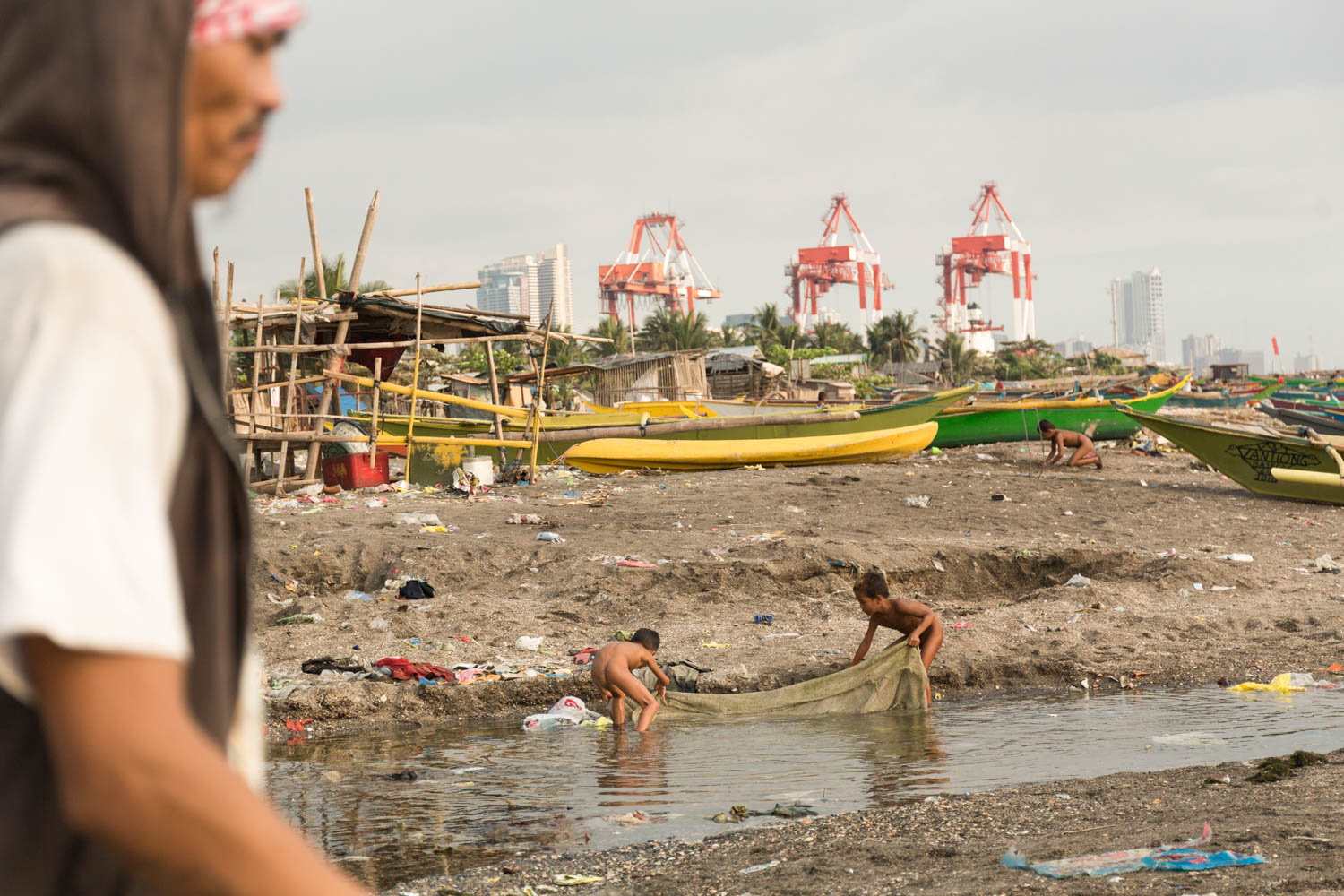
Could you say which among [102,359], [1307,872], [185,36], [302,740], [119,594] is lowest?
[302,740]

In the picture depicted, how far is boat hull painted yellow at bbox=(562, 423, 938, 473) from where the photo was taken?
17.3 m

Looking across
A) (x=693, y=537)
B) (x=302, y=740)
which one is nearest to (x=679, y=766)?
(x=302, y=740)

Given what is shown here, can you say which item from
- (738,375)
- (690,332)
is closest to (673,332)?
(690,332)

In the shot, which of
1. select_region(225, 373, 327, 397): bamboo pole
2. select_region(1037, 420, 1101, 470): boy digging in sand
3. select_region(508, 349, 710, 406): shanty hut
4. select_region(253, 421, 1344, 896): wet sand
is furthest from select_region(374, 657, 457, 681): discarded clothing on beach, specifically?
select_region(508, 349, 710, 406): shanty hut

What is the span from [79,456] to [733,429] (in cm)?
1806

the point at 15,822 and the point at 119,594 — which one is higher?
the point at 119,594

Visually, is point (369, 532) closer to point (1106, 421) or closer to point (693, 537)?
point (693, 537)

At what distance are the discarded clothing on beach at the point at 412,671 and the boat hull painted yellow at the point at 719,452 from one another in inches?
365

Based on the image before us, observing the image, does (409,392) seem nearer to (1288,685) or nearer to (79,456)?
(1288,685)

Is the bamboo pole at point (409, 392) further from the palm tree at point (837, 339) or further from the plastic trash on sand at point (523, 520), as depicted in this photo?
the palm tree at point (837, 339)

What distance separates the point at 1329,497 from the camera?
14969 mm

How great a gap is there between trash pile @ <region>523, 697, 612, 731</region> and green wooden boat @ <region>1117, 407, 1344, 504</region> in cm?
1149

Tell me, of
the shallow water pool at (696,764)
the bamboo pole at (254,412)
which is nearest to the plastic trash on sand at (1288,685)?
the shallow water pool at (696,764)

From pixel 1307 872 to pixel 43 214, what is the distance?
396 cm
